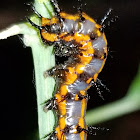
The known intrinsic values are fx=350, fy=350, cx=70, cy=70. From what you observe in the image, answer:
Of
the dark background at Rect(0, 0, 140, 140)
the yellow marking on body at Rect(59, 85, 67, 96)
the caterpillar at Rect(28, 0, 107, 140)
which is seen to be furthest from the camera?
the dark background at Rect(0, 0, 140, 140)

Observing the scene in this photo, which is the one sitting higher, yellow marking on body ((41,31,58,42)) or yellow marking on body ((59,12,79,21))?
yellow marking on body ((59,12,79,21))

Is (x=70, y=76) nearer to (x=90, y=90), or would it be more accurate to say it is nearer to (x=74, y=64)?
(x=74, y=64)

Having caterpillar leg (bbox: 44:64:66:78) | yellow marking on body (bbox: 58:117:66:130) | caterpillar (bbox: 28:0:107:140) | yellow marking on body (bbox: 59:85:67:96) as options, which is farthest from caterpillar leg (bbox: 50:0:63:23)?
yellow marking on body (bbox: 58:117:66:130)

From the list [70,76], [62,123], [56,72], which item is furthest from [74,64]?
[62,123]

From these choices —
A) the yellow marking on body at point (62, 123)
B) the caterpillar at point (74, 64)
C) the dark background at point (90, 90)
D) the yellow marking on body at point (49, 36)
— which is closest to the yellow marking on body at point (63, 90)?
the caterpillar at point (74, 64)

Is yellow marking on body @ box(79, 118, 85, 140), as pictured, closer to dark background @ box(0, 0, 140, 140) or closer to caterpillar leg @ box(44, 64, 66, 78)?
caterpillar leg @ box(44, 64, 66, 78)

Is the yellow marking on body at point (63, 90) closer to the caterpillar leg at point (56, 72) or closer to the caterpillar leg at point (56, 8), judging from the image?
the caterpillar leg at point (56, 72)
